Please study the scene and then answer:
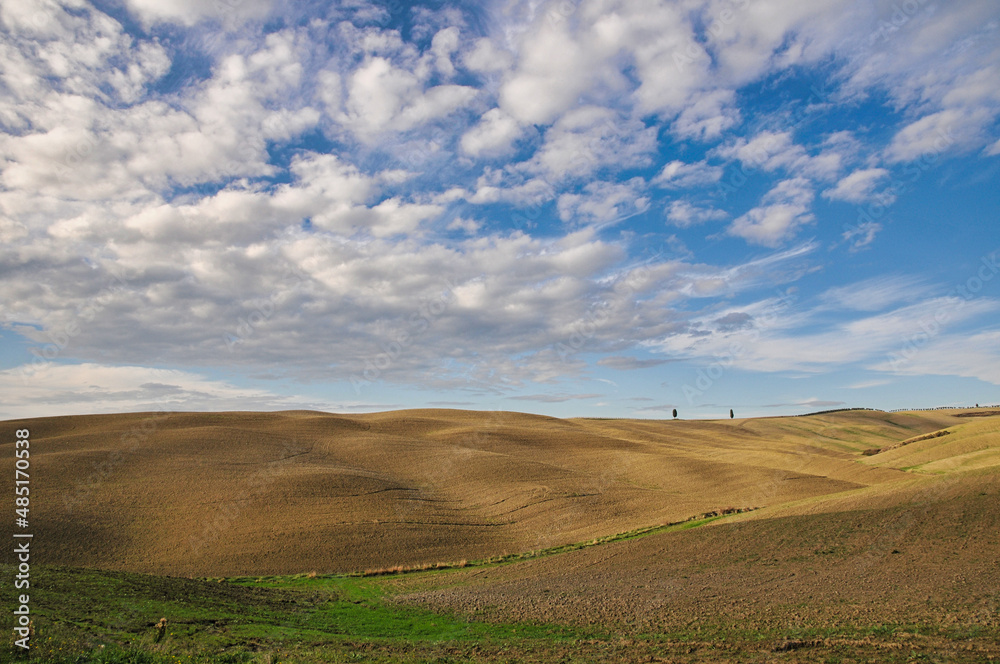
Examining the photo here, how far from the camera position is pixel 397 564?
32.7 metres

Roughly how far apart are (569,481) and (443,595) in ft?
90.0

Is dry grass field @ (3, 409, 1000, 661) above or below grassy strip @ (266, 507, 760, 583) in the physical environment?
above

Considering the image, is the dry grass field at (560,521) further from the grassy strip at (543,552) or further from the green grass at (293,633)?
the grassy strip at (543,552)

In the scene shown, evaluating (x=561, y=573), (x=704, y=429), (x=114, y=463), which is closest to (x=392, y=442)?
(x=114, y=463)

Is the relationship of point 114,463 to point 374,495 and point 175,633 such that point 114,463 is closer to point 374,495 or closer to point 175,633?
point 374,495

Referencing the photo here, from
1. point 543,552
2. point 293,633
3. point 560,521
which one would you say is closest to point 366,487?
point 560,521

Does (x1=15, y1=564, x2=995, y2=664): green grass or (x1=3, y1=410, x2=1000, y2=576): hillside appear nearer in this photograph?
(x1=15, y1=564, x2=995, y2=664): green grass

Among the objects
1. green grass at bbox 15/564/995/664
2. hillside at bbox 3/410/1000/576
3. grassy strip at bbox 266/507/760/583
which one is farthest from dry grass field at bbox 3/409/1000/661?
grassy strip at bbox 266/507/760/583

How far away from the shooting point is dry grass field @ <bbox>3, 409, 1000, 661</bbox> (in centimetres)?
1809

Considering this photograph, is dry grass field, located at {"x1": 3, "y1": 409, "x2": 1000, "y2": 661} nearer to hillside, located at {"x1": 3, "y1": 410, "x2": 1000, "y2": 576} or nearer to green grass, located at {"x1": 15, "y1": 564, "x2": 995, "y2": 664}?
hillside, located at {"x1": 3, "y1": 410, "x2": 1000, "y2": 576}

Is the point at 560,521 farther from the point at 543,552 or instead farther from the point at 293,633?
the point at 293,633

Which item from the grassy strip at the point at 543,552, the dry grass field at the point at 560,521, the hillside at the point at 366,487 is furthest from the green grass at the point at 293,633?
the hillside at the point at 366,487

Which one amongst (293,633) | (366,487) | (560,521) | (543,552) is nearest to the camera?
(293,633)

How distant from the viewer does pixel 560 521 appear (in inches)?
1558
